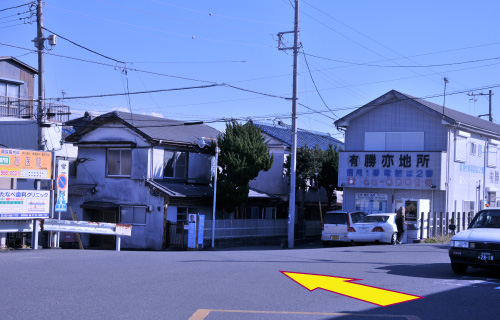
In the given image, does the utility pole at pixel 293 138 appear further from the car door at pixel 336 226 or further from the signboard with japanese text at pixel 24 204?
the signboard with japanese text at pixel 24 204

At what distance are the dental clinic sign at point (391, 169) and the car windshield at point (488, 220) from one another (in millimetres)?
15377

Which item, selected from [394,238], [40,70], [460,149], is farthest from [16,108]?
[460,149]

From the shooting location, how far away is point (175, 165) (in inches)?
1217

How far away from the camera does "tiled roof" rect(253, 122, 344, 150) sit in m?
39.4

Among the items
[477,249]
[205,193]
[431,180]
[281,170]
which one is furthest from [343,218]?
[477,249]

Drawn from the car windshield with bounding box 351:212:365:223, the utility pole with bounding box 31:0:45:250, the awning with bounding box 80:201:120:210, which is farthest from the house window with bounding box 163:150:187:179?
the car windshield with bounding box 351:212:365:223

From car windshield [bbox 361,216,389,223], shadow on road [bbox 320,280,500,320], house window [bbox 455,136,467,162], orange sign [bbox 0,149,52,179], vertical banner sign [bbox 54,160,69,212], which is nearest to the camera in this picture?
shadow on road [bbox 320,280,500,320]

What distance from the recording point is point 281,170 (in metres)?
37.3

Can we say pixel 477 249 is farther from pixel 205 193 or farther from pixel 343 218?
pixel 205 193

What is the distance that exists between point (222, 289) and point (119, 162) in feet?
69.0

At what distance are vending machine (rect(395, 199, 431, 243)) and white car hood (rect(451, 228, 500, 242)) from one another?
43.7 ft

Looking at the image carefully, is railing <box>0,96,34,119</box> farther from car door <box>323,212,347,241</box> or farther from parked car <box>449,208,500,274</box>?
parked car <box>449,208,500,274</box>

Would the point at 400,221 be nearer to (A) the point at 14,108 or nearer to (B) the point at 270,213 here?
(B) the point at 270,213

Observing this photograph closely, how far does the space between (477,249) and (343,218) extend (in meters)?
14.4
